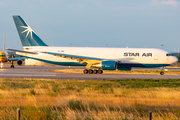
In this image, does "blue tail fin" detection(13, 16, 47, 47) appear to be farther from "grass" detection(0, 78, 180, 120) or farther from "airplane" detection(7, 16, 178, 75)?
"grass" detection(0, 78, 180, 120)

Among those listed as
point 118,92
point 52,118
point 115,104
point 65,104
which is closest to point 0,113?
point 52,118

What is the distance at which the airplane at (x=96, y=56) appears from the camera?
3472cm

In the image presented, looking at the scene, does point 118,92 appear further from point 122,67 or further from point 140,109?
point 122,67

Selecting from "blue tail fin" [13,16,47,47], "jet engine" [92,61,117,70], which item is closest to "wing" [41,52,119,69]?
"jet engine" [92,61,117,70]

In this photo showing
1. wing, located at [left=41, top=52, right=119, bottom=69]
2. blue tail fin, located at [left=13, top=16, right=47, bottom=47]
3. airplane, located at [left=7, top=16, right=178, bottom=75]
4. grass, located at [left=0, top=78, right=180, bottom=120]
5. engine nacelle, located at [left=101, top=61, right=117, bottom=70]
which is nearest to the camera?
grass, located at [left=0, top=78, right=180, bottom=120]

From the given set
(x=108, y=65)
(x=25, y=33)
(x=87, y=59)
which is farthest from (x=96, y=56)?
Answer: (x=25, y=33)

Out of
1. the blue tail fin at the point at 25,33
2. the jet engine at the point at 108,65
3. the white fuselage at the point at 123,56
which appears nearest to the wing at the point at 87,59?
the white fuselage at the point at 123,56

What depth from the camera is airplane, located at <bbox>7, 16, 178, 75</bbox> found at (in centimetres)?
3472

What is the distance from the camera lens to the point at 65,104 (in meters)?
10.8

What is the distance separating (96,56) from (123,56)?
4.16 meters

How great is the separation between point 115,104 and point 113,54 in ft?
79.6

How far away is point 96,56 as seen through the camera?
35750 millimetres

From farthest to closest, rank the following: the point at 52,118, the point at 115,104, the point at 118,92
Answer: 1. the point at 118,92
2. the point at 115,104
3. the point at 52,118

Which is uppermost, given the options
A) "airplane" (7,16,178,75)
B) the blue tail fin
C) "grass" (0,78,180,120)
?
the blue tail fin
